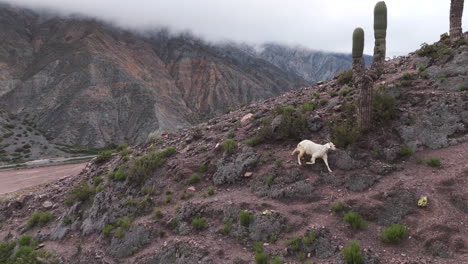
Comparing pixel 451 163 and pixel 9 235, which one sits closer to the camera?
pixel 451 163

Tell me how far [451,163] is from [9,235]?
1513cm

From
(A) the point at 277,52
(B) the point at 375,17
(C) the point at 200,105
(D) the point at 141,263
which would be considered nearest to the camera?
(D) the point at 141,263

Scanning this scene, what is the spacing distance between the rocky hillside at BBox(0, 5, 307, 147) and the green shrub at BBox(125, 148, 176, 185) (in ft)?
142

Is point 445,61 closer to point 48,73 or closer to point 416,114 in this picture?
point 416,114

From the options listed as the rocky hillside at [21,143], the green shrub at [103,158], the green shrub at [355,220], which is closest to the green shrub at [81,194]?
the green shrub at [103,158]

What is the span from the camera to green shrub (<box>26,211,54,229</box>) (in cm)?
1163

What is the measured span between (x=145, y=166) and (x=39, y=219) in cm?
492

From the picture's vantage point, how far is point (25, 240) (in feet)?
34.8

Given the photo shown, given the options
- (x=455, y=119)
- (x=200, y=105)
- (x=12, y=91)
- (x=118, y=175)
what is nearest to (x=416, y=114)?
(x=455, y=119)

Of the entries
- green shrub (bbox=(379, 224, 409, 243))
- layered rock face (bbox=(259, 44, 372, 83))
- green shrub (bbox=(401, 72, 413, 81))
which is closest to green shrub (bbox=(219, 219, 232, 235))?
green shrub (bbox=(379, 224, 409, 243))

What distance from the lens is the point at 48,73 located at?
71.3 m

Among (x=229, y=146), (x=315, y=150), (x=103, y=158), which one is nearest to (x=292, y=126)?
(x=315, y=150)

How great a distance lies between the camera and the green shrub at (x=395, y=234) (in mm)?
5684

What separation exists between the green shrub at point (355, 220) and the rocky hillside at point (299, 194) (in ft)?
0.14
